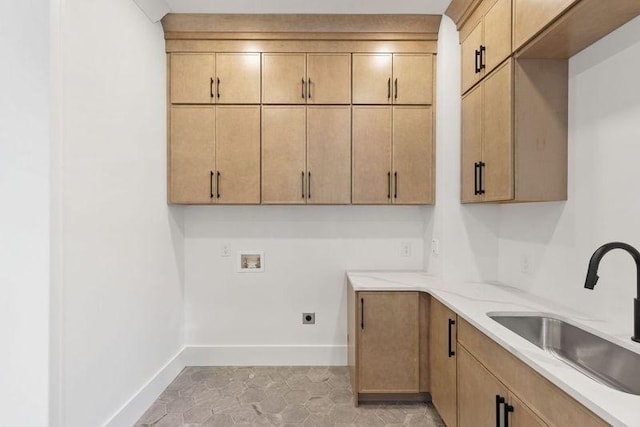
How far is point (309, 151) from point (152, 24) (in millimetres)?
1517

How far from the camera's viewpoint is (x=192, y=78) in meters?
2.73

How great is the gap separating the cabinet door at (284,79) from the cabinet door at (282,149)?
0.27ft

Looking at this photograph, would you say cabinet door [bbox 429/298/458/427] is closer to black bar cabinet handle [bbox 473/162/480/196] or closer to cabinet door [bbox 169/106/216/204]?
black bar cabinet handle [bbox 473/162/480/196]

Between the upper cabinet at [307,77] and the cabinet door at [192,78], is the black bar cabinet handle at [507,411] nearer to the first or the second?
the upper cabinet at [307,77]

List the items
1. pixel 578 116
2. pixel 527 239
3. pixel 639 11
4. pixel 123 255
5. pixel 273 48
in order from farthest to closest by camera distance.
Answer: pixel 273 48 → pixel 527 239 → pixel 123 255 → pixel 578 116 → pixel 639 11

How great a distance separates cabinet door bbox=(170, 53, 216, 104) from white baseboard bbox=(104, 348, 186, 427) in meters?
2.15

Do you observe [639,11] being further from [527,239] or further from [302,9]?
[302,9]

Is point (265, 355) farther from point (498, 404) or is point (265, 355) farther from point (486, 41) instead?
point (486, 41)

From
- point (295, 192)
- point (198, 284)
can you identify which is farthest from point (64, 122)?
point (198, 284)

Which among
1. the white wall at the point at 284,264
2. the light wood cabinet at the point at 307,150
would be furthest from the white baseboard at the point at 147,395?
the light wood cabinet at the point at 307,150

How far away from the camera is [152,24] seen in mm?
2521

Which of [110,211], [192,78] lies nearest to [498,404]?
[110,211]

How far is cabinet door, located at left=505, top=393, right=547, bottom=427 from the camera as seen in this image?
1198 mm

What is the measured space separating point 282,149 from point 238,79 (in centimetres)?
68
